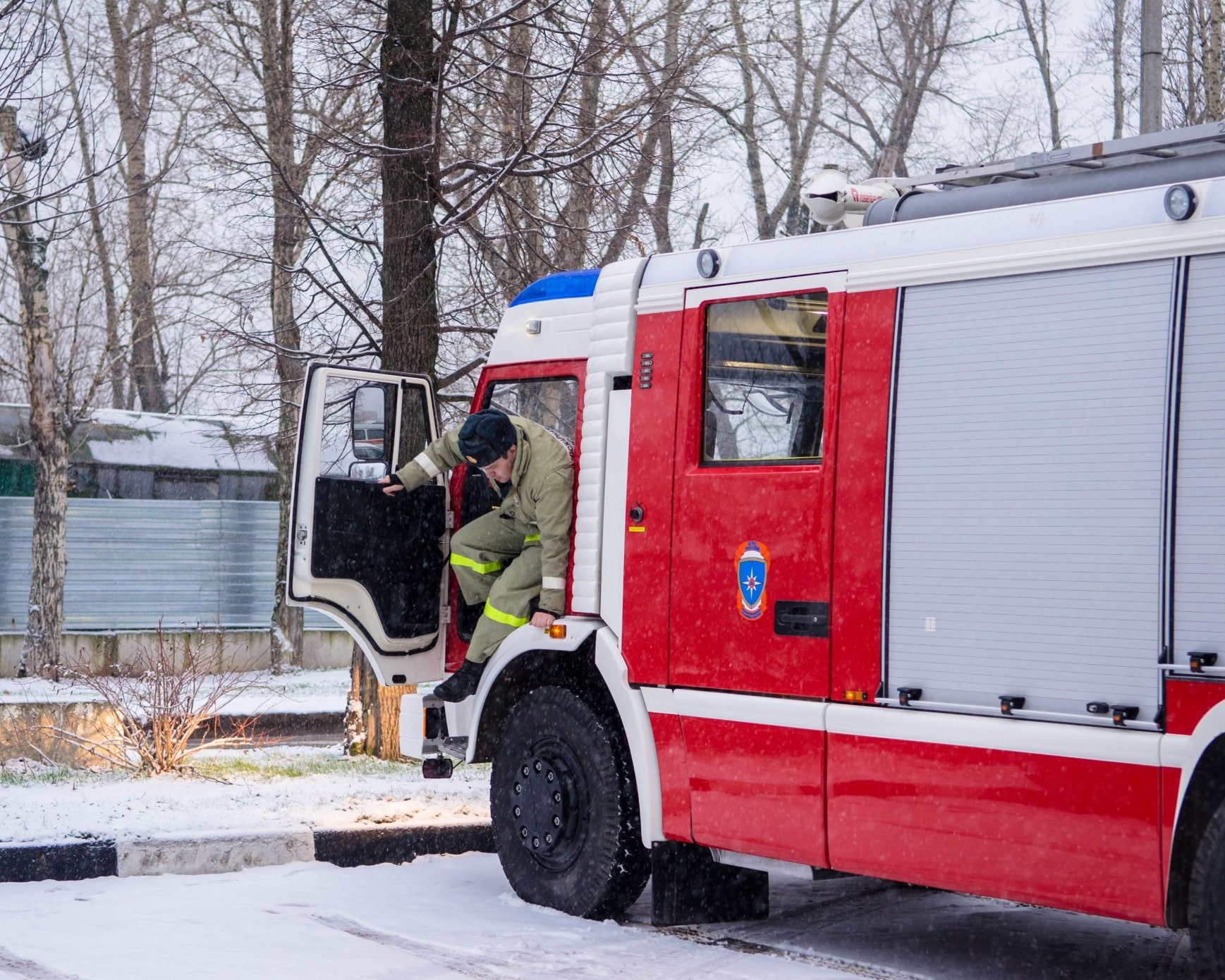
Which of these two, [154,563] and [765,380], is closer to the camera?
[765,380]

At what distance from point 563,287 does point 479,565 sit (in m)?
1.41

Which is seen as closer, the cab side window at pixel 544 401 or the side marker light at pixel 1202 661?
the side marker light at pixel 1202 661

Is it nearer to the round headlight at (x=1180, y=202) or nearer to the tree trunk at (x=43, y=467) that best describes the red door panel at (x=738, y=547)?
the round headlight at (x=1180, y=202)

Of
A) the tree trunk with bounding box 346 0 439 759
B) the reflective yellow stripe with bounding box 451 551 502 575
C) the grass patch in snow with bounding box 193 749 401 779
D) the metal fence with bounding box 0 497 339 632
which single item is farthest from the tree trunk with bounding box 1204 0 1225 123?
the metal fence with bounding box 0 497 339 632

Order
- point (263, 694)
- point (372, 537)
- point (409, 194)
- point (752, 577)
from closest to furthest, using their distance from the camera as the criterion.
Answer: point (752, 577) → point (372, 537) → point (409, 194) → point (263, 694)

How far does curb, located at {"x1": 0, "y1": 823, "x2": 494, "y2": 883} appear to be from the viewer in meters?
6.95

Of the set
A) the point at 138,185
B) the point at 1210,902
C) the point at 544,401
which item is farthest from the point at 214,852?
the point at 138,185

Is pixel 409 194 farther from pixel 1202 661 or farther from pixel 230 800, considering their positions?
pixel 1202 661

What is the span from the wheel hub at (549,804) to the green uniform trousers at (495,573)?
23.3 inches

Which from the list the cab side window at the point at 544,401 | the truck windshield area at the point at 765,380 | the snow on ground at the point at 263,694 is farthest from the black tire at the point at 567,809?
the snow on ground at the point at 263,694

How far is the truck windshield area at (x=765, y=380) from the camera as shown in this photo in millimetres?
5809

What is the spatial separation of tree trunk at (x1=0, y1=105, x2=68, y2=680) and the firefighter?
1171cm

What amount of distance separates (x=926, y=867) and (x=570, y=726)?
1.92 m

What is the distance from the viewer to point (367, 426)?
23.5 ft
